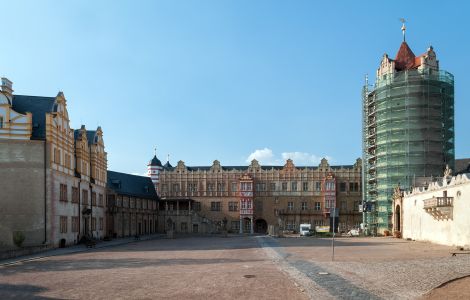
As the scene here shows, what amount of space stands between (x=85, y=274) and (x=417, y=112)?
5720 cm

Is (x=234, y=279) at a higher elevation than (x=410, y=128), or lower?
lower

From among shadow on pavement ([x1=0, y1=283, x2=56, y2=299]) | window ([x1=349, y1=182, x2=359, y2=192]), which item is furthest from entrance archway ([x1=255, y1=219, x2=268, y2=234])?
shadow on pavement ([x1=0, y1=283, x2=56, y2=299])

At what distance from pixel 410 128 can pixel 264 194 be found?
1350 inches

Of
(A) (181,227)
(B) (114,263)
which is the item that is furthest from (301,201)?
(B) (114,263)

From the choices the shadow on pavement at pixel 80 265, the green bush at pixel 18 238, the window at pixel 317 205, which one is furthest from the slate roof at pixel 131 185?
the shadow on pavement at pixel 80 265

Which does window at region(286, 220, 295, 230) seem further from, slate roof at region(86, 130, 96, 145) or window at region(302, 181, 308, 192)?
slate roof at region(86, 130, 96, 145)

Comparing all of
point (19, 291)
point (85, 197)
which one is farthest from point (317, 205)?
point (19, 291)

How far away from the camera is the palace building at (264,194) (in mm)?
94125

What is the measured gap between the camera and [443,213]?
45188mm

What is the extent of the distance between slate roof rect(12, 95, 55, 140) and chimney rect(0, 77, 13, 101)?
4.91 ft

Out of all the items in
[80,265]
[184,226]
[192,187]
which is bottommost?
[184,226]

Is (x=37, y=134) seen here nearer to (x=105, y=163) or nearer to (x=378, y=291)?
(x=105, y=163)

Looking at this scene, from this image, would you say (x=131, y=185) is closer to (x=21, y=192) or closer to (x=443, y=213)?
(x=21, y=192)

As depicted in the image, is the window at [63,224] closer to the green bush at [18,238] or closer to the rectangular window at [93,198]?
the green bush at [18,238]
